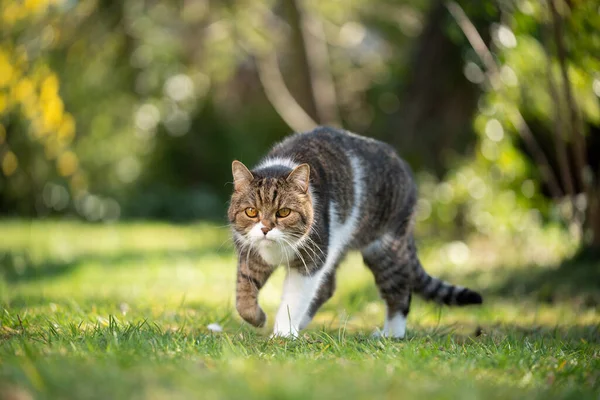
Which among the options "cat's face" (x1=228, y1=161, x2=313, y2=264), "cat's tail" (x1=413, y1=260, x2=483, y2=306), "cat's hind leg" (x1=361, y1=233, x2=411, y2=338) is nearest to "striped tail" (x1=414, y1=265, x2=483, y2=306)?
"cat's tail" (x1=413, y1=260, x2=483, y2=306)

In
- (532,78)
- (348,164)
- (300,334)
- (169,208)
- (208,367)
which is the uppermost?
(532,78)

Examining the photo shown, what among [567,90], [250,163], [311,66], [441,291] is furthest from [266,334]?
[250,163]

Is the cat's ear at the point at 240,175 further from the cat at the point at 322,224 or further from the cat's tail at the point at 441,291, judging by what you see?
the cat's tail at the point at 441,291

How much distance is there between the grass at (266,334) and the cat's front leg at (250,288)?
10cm

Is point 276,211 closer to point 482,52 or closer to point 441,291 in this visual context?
point 441,291

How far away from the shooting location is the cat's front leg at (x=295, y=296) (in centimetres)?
385

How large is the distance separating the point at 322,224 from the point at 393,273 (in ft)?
2.40

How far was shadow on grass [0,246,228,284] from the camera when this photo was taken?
21.5 feet

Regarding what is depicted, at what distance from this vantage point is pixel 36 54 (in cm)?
1038

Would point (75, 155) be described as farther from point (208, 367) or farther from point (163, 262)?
point (208, 367)

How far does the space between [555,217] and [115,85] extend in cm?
737

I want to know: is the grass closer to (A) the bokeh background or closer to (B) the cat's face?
(A) the bokeh background

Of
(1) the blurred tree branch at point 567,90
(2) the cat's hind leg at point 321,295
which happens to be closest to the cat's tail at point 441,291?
(2) the cat's hind leg at point 321,295

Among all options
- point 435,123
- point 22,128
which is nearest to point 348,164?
point 435,123
